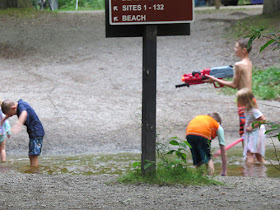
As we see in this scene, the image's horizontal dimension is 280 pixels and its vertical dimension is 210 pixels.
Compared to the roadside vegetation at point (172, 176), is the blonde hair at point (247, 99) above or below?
above

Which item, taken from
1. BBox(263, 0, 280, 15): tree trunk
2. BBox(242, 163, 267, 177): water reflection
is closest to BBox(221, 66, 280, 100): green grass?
BBox(242, 163, 267, 177): water reflection

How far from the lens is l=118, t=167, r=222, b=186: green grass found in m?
5.45

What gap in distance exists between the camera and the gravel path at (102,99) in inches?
195

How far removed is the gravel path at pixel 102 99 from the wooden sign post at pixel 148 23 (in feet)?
1.77

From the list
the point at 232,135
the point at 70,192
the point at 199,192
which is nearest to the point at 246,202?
the point at 199,192

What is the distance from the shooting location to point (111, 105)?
433 inches

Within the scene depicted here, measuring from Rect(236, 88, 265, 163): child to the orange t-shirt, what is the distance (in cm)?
102

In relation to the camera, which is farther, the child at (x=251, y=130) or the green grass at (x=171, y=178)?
the child at (x=251, y=130)

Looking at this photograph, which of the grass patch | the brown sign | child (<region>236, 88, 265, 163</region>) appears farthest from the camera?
the grass patch

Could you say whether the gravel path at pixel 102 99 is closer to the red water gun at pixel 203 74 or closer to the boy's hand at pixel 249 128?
the boy's hand at pixel 249 128

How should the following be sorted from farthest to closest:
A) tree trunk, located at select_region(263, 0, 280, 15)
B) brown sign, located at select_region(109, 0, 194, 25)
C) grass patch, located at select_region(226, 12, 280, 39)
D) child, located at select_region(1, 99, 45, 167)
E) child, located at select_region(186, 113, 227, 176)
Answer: tree trunk, located at select_region(263, 0, 280, 15) → grass patch, located at select_region(226, 12, 280, 39) → child, located at select_region(1, 99, 45, 167) → child, located at select_region(186, 113, 227, 176) → brown sign, located at select_region(109, 0, 194, 25)

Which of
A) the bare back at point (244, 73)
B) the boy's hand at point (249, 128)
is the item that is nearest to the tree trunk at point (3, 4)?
the bare back at point (244, 73)

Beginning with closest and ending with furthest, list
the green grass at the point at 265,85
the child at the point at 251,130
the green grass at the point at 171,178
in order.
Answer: the green grass at the point at 171,178, the child at the point at 251,130, the green grass at the point at 265,85

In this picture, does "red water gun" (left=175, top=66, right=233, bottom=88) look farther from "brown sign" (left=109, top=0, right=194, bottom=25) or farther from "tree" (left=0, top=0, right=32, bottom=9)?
"tree" (left=0, top=0, right=32, bottom=9)
